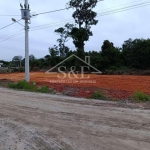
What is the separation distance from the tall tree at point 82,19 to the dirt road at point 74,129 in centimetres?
2805

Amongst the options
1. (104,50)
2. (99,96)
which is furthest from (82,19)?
(99,96)

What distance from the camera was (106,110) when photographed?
714cm

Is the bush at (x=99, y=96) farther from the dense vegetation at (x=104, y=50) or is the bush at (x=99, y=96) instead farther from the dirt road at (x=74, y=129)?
the dense vegetation at (x=104, y=50)

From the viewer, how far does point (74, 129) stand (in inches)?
194

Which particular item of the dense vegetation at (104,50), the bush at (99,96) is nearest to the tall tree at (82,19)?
the dense vegetation at (104,50)

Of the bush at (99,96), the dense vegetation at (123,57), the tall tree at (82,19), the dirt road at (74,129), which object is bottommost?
the dirt road at (74,129)

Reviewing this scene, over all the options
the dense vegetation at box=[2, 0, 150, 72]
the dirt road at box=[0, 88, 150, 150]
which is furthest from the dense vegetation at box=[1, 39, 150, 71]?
the dirt road at box=[0, 88, 150, 150]

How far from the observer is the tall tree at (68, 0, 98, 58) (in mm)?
34531

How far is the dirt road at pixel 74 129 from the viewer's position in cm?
396

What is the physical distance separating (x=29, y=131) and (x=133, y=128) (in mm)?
2278

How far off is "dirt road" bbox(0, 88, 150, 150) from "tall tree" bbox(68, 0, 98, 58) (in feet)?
92.0

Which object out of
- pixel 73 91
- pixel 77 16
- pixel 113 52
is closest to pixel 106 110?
pixel 73 91

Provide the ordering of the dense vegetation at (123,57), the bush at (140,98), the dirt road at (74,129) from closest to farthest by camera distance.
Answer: the dirt road at (74,129)
the bush at (140,98)
the dense vegetation at (123,57)

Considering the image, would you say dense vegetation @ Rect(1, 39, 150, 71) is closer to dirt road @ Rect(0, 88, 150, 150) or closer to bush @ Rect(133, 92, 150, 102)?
bush @ Rect(133, 92, 150, 102)
